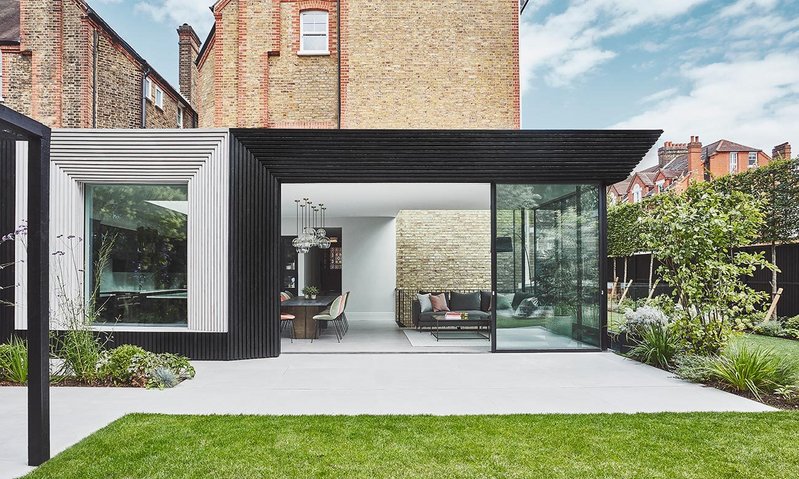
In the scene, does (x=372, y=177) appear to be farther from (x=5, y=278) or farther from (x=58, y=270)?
(x=5, y=278)

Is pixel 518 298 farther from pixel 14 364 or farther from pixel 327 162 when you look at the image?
pixel 14 364

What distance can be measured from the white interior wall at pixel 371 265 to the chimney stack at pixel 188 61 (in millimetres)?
11656

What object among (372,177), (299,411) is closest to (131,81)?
(372,177)

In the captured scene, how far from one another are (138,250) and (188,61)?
51.5ft

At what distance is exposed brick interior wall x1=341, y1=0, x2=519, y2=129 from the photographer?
11.8 m

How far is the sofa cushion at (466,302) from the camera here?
11766 millimetres

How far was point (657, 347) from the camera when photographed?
7410 millimetres

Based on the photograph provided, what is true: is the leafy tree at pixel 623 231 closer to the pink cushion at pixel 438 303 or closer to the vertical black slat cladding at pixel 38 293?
the pink cushion at pixel 438 303

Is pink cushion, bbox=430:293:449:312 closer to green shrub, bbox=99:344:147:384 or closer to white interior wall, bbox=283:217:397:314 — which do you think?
white interior wall, bbox=283:217:397:314

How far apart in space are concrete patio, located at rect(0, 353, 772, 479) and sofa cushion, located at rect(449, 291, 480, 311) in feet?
13.3

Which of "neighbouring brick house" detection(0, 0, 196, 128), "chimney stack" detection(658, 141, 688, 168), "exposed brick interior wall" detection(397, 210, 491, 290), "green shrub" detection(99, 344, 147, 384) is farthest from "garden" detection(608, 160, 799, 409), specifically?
"chimney stack" detection(658, 141, 688, 168)

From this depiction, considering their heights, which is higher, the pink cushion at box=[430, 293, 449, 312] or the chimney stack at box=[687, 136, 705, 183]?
the chimney stack at box=[687, 136, 705, 183]

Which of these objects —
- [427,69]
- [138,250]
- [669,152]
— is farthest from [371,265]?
[669,152]

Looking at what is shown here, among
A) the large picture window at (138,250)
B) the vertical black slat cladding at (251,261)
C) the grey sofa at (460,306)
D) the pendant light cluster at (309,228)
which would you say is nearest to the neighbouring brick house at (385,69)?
the pendant light cluster at (309,228)
